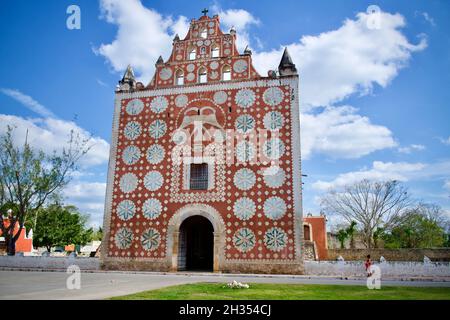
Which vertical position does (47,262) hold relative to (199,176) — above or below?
below

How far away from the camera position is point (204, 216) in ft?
55.0

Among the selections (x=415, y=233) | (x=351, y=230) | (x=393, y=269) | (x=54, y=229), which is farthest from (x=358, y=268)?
(x=54, y=229)

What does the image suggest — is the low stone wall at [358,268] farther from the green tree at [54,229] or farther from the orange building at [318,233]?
the green tree at [54,229]

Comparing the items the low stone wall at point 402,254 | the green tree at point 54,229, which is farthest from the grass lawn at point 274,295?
the green tree at point 54,229

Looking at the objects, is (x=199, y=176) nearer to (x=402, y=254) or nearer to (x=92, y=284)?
(x=92, y=284)

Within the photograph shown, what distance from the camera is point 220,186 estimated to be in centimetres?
1698

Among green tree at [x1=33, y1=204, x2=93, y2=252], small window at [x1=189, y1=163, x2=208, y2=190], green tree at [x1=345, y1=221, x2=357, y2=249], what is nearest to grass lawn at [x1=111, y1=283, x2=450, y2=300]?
small window at [x1=189, y1=163, x2=208, y2=190]

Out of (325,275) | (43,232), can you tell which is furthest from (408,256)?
(43,232)

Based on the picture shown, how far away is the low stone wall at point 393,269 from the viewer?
13281 millimetres

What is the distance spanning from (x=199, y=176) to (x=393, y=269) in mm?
9761
